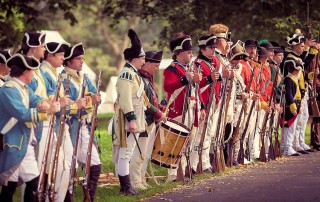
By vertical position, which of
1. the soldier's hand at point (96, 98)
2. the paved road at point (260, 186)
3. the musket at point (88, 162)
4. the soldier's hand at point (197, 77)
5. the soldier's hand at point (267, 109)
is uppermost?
the soldier's hand at point (197, 77)

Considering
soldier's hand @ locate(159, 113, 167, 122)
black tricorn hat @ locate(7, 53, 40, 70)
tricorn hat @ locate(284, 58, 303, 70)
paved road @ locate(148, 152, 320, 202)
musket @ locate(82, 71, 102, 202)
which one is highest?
tricorn hat @ locate(284, 58, 303, 70)

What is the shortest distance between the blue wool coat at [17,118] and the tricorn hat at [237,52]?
7058 mm

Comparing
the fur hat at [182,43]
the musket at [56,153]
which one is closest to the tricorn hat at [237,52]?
the fur hat at [182,43]

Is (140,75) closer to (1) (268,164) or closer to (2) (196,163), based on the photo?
(2) (196,163)

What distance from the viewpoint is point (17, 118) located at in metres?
11.9

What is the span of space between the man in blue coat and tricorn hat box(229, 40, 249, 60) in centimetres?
708

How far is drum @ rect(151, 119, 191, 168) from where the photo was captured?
15625 millimetres

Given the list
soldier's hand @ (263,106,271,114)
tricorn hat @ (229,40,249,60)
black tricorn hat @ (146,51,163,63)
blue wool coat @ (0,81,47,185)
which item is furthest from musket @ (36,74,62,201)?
soldier's hand @ (263,106,271,114)

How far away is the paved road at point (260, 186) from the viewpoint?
46.0 ft

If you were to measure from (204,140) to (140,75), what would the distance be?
2.67 metres

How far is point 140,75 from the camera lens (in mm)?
15250

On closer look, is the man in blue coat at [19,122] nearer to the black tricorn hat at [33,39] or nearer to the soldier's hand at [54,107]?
the soldier's hand at [54,107]

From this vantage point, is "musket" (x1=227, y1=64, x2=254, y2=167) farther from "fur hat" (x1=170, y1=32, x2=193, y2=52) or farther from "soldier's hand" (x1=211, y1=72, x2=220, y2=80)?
"fur hat" (x1=170, y1=32, x2=193, y2=52)

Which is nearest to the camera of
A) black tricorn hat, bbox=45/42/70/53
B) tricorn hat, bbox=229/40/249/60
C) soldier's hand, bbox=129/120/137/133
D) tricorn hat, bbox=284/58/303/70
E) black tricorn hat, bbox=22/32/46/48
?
black tricorn hat, bbox=22/32/46/48
